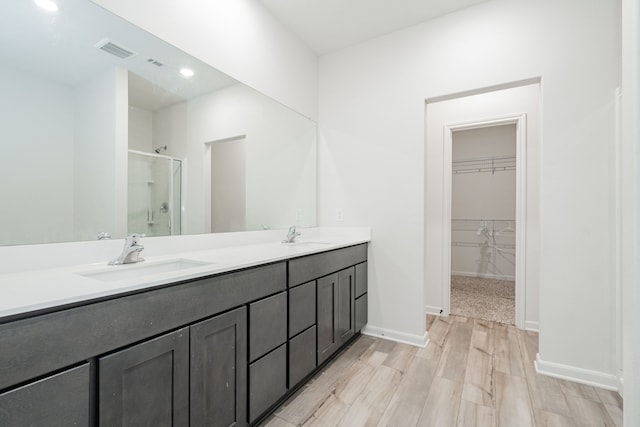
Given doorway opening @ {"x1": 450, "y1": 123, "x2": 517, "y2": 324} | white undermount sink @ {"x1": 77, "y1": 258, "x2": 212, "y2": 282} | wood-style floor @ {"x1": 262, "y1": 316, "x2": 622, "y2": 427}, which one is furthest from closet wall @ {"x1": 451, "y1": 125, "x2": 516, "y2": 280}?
white undermount sink @ {"x1": 77, "y1": 258, "x2": 212, "y2": 282}

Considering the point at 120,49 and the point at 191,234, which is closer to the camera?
the point at 120,49

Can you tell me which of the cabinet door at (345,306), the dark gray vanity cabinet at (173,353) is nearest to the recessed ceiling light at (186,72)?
the dark gray vanity cabinet at (173,353)

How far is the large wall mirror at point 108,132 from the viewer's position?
1.12 meters

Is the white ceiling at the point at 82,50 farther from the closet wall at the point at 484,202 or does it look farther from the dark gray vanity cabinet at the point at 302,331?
the closet wall at the point at 484,202

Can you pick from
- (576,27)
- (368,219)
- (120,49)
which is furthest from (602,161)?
(120,49)

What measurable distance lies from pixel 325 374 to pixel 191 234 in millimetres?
1264

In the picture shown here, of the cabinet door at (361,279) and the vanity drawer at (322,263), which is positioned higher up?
the vanity drawer at (322,263)

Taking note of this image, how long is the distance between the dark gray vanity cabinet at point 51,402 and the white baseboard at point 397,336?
7.10ft

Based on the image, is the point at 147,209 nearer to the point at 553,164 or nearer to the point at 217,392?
the point at 217,392

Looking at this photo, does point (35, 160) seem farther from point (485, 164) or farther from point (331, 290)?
point (485, 164)

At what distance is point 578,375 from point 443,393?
0.93m

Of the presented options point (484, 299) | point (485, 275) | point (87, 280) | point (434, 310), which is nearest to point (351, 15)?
point (87, 280)

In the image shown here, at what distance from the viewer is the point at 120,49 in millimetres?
1400

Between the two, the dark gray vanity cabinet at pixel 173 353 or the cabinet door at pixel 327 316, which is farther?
the cabinet door at pixel 327 316
